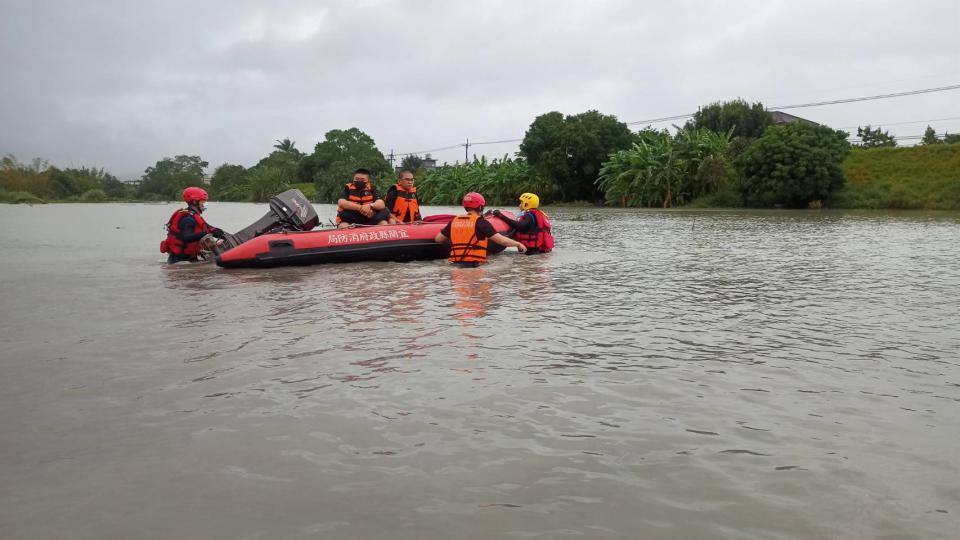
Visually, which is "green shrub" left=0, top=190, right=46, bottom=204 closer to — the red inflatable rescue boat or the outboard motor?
the outboard motor

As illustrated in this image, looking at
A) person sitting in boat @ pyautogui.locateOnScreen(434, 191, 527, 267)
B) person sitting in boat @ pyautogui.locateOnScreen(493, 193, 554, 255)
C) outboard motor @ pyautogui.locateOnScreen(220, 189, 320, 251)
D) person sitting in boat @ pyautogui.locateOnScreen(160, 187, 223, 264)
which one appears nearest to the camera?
person sitting in boat @ pyautogui.locateOnScreen(434, 191, 527, 267)

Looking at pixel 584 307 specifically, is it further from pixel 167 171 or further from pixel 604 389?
pixel 167 171

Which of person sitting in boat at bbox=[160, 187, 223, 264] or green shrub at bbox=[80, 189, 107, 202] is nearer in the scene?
person sitting in boat at bbox=[160, 187, 223, 264]

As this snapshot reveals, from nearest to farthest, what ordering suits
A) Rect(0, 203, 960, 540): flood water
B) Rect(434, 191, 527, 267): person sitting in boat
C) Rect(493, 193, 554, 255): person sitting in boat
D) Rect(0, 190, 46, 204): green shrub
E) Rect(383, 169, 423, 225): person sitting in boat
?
1. Rect(0, 203, 960, 540): flood water
2. Rect(434, 191, 527, 267): person sitting in boat
3. Rect(493, 193, 554, 255): person sitting in boat
4. Rect(383, 169, 423, 225): person sitting in boat
5. Rect(0, 190, 46, 204): green shrub

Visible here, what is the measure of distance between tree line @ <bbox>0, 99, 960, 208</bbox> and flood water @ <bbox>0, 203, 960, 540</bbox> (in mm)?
30781

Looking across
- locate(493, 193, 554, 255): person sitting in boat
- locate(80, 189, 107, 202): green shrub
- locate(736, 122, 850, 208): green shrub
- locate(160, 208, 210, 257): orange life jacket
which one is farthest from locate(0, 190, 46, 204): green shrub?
locate(493, 193, 554, 255): person sitting in boat

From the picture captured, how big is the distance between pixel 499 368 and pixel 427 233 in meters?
6.70

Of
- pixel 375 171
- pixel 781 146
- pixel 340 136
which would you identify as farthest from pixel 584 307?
pixel 340 136

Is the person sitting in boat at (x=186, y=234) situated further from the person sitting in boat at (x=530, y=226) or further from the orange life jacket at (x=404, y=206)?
the person sitting in boat at (x=530, y=226)

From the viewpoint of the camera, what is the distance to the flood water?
2.51 m

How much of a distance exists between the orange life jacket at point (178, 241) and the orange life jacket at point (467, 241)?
3958 millimetres

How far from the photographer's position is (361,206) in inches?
461

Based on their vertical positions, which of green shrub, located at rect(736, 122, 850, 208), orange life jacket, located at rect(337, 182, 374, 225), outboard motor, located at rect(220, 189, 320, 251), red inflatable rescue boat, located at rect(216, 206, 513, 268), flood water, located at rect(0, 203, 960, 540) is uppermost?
green shrub, located at rect(736, 122, 850, 208)

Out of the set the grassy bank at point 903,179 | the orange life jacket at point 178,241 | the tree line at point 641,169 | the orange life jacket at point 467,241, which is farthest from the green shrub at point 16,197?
the orange life jacket at point 467,241
